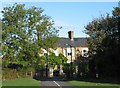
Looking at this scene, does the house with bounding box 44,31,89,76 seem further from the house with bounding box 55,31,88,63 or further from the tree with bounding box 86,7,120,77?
the tree with bounding box 86,7,120,77

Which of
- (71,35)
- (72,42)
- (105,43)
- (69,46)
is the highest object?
(71,35)

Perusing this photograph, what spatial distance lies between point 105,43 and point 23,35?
21081mm

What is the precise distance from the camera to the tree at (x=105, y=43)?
57.0 meters

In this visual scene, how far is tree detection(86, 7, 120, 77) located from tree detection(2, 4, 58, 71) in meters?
14.5

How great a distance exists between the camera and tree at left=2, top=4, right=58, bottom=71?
74.7 m

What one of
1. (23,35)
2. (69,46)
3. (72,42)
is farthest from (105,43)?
(72,42)

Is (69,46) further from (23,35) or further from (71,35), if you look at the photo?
(23,35)

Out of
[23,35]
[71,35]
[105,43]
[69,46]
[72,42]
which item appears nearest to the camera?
[105,43]

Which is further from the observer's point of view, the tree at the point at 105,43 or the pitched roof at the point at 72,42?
the pitched roof at the point at 72,42

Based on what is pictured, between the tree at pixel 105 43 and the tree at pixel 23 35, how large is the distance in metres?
14.5

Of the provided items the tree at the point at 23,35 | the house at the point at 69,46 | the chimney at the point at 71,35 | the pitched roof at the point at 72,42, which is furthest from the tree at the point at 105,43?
the chimney at the point at 71,35

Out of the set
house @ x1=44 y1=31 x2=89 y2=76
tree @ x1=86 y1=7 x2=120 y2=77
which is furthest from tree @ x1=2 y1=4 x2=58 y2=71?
house @ x1=44 y1=31 x2=89 y2=76

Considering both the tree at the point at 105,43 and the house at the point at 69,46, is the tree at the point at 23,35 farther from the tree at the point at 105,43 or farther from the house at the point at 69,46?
the house at the point at 69,46

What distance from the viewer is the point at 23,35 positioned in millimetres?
74500
